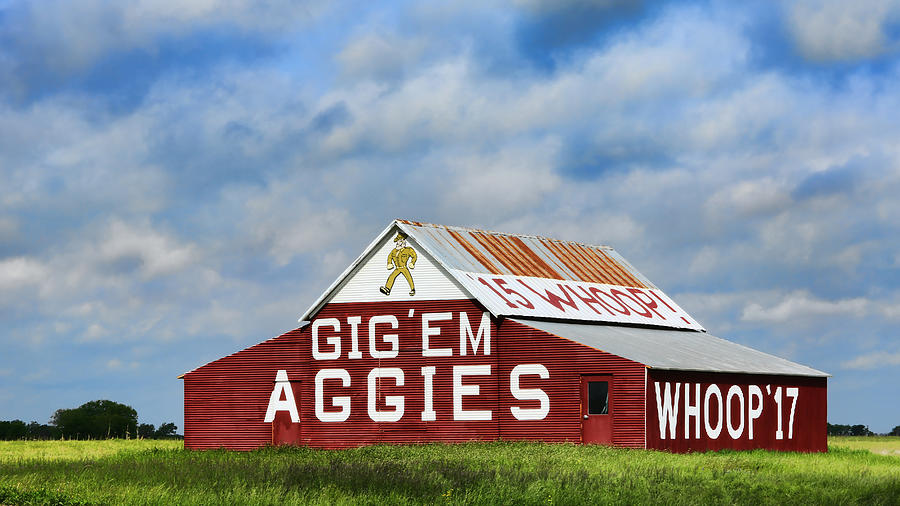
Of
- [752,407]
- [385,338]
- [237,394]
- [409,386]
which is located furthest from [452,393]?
[752,407]

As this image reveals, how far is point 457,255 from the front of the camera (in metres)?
51.7

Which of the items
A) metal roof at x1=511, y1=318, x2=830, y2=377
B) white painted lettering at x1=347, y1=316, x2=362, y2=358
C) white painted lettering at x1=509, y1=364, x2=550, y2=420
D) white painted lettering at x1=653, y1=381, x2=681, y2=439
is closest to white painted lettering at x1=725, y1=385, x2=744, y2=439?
metal roof at x1=511, y1=318, x2=830, y2=377

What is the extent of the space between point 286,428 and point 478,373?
9.27 metres

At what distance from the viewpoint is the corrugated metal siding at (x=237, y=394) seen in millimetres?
52688

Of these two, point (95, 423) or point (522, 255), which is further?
point (95, 423)

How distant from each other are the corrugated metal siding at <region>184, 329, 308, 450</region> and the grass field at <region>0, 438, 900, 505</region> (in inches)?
549

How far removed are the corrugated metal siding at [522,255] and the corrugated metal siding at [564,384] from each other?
4453 mm

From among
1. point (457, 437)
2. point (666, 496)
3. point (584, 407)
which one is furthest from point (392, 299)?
point (666, 496)

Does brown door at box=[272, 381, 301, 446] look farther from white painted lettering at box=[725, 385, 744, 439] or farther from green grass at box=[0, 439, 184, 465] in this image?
white painted lettering at box=[725, 385, 744, 439]

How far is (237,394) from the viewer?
53375 millimetres

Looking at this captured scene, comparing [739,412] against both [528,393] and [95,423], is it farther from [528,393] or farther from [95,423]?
[95,423]

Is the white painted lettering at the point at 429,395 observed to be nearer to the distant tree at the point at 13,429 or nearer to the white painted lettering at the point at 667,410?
the white painted lettering at the point at 667,410

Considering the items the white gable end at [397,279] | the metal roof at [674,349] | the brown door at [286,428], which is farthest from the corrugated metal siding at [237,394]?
the metal roof at [674,349]

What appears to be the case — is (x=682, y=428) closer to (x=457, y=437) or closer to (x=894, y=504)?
(x=457, y=437)
